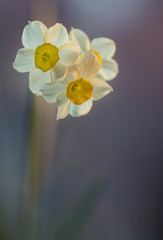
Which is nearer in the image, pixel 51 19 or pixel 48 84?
pixel 48 84

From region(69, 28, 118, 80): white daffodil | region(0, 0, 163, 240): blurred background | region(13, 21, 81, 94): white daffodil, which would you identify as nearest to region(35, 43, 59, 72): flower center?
region(13, 21, 81, 94): white daffodil

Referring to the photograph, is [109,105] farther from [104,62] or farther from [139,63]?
[104,62]

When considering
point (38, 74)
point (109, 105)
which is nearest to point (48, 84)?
point (38, 74)

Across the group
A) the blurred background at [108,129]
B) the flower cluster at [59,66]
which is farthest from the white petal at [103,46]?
the blurred background at [108,129]

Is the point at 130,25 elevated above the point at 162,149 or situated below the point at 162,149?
above

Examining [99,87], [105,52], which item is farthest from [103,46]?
[99,87]

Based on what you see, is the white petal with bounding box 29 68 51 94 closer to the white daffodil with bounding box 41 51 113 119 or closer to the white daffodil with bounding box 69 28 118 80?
the white daffodil with bounding box 41 51 113 119
